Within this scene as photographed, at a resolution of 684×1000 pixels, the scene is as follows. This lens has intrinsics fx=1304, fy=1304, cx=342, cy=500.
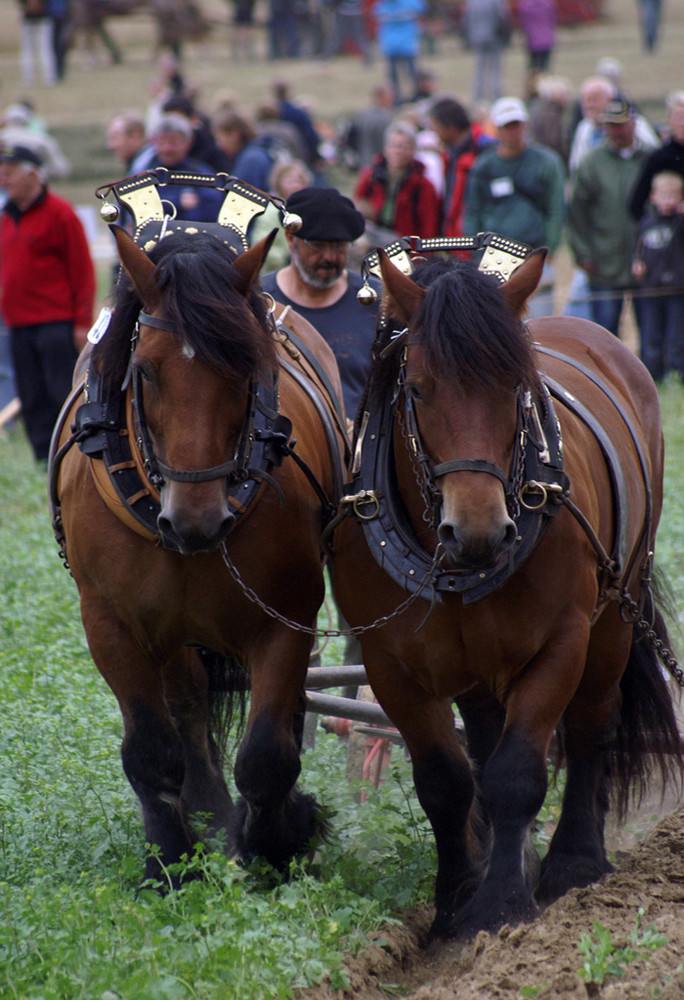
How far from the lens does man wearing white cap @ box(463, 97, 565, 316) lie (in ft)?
32.8

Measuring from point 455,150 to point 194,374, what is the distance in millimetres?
8037

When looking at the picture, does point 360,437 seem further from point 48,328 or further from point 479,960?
point 48,328

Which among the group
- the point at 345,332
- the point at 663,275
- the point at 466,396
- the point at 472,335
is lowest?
the point at 663,275

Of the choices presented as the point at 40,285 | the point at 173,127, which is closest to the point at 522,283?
the point at 173,127

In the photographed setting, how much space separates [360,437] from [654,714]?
1495mm

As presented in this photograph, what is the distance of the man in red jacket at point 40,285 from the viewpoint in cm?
915

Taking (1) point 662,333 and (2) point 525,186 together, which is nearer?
(2) point 525,186

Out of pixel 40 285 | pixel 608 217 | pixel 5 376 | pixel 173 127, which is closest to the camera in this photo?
pixel 173 127

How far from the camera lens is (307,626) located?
386 centimetres

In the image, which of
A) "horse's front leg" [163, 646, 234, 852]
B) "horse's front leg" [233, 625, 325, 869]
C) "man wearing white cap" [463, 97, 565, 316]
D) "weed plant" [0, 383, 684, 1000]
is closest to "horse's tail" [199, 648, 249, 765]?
"horse's front leg" [163, 646, 234, 852]

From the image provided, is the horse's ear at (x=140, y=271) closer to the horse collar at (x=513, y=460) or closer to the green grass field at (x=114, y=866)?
the horse collar at (x=513, y=460)

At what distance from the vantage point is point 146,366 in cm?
333

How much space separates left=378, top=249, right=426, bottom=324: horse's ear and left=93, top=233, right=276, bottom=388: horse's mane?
0.37 meters

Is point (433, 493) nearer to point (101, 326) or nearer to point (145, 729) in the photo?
point (145, 729)
